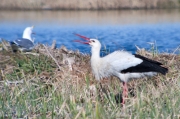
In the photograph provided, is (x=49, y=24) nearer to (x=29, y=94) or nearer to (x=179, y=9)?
(x=179, y=9)

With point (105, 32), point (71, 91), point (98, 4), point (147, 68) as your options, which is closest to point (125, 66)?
point (147, 68)

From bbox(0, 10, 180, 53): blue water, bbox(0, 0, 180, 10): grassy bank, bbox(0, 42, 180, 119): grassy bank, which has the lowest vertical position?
bbox(0, 42, 180, 119): grassy bank

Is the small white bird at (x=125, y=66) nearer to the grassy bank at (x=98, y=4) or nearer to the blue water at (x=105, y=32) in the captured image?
the blue water at (x=105, y=32)

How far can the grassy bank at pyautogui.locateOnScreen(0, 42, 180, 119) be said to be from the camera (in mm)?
5098

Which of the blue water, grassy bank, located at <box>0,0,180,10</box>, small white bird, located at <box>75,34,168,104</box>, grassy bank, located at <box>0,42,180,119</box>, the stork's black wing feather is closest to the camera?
grassy bank, located at <box>0,42,180,119</box>

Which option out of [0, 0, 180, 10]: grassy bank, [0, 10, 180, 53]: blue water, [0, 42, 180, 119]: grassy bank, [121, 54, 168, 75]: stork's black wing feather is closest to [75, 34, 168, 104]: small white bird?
[121, 54, 168, 75]: stork's black wing feather

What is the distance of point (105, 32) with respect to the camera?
67.6 ft

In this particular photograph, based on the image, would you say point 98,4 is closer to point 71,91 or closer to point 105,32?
point 105,32

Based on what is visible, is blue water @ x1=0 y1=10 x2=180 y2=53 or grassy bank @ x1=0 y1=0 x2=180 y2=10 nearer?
blue water @ x1=0 y1=10 x2=180 y2=53

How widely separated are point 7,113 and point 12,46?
336 cm

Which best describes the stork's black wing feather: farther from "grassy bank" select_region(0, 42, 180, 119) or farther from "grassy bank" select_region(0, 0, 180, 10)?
"grassy bank" select_region(0, 0, 180, 10)

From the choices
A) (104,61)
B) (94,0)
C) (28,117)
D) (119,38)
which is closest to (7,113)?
(28,117)

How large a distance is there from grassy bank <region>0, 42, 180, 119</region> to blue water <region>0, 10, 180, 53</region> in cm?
615

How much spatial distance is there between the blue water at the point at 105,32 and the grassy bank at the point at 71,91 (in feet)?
20.2
